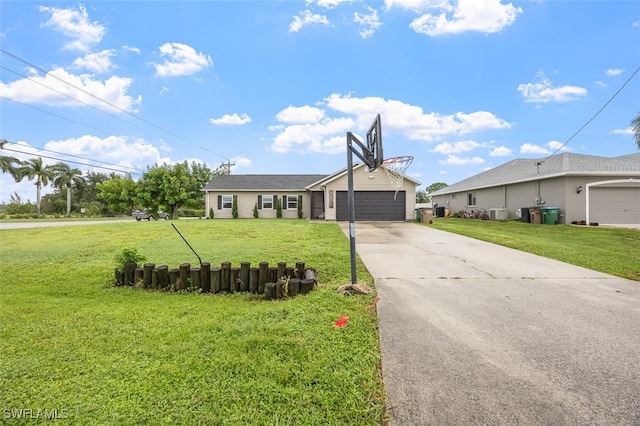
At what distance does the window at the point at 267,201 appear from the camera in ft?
81.4

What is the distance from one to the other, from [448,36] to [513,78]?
656 centimetres

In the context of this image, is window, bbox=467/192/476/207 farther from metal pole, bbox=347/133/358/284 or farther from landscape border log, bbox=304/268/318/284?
landscape border log, bbox=304/268/318/284

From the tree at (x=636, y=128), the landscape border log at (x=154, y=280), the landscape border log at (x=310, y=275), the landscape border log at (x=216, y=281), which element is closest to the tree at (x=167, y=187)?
the landscape border log at (x=154, y=280)

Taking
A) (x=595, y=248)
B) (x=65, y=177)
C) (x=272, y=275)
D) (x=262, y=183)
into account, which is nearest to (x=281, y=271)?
(x=272, y=275)

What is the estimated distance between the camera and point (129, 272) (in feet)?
17.7

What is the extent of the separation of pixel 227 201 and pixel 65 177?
37272 mm

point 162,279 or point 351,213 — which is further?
point 162,279

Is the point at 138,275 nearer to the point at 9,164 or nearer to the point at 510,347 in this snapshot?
the point at 510,347

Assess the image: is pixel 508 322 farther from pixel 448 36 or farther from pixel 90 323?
pixel 448 36

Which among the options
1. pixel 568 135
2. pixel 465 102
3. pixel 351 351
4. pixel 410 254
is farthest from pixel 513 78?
pixel 351 351

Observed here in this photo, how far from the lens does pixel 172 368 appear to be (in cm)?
244

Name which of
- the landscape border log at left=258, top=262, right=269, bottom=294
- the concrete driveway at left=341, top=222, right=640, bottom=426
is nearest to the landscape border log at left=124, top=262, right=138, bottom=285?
the landscape border log at left=258, top=262, right=269, bottom=294

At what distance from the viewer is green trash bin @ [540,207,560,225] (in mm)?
15891

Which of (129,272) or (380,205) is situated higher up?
(380,205)
